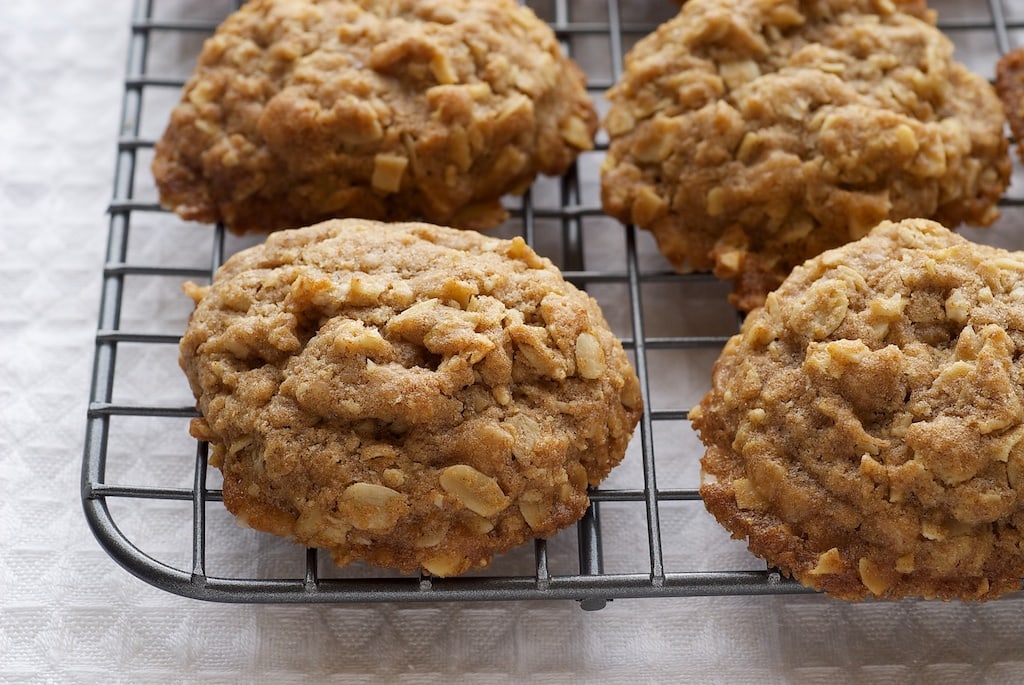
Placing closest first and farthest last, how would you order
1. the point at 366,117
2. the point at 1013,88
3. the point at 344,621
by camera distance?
the point at 344,621, the point at 366,117, the point at 1013,88

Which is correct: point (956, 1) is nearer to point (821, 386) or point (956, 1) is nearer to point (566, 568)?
point (821, 386)

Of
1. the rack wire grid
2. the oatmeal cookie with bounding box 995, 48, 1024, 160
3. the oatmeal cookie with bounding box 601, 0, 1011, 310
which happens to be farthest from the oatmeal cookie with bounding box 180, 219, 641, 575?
the oatmeal cookie with bounding box 995, 48, 1024, 160

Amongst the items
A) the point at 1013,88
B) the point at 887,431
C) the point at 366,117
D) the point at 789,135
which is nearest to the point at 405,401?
the point at 366,117

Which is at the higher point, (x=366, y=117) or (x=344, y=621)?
(x=366, y=117)

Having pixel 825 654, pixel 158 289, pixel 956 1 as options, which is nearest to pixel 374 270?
pixel 158 289

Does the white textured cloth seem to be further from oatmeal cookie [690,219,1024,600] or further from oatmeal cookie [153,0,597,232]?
oatmeal cookie [153,0,597,232]

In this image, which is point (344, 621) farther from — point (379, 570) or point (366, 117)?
point (366, 117)
